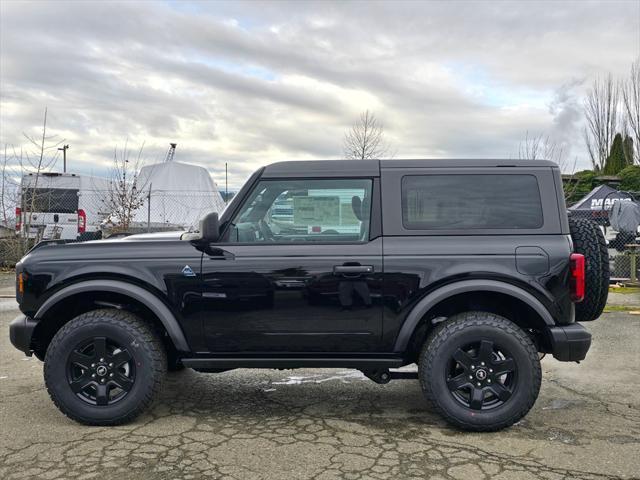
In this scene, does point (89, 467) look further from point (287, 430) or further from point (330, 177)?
point (330, 177)

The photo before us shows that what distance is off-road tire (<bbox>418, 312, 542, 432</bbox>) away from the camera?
3828 millimetres

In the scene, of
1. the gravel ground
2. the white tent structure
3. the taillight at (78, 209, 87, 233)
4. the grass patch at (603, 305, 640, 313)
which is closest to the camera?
the gravel ground

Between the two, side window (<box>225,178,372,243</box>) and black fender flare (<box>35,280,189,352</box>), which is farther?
side window (<box>225,178,372,243</box>)

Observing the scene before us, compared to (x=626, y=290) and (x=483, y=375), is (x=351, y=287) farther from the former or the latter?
(x=626, y=290)

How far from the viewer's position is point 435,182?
4059 mm

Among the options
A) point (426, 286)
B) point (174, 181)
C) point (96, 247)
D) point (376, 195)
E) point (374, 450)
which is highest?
point (174, 181)

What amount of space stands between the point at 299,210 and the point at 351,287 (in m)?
0.66

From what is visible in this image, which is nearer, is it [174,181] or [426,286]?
[426,286]

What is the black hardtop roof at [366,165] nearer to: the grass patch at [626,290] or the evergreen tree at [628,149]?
the grass patch at [626,290]

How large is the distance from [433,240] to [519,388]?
112cm

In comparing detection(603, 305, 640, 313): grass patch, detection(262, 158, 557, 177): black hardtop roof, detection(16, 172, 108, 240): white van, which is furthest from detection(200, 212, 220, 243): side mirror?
detection(16, 172, 108, 240): white van

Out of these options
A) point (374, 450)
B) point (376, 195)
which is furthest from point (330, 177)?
point (374, 450)

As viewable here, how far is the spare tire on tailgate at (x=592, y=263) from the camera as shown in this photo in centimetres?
402

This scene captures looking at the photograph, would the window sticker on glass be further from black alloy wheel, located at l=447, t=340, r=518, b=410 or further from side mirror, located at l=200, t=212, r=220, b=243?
black alloy wheel, located at l=447, t=340, r=518, b=410
